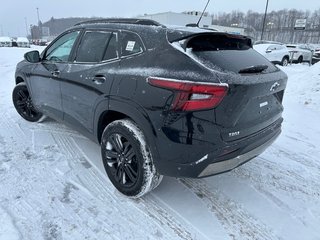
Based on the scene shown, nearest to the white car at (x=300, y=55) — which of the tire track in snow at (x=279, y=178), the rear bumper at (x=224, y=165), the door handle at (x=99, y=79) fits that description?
the tire track in snow at (x=279, y=178)

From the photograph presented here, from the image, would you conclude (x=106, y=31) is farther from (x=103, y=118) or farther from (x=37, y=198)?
(x=37, y=198)

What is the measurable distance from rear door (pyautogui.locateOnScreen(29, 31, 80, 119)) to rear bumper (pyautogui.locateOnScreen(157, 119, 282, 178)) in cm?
204

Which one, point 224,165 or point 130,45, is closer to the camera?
point 224,165

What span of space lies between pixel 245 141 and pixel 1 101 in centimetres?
594

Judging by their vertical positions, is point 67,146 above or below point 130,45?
below

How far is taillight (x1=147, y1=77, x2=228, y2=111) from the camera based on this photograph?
2172 millimetres

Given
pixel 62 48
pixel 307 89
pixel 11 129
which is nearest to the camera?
pixel 62 48

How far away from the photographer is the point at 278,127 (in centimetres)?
307

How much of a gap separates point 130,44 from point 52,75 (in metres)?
1.56

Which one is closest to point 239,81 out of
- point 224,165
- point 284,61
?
point 224,165

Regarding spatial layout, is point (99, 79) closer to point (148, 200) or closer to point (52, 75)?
point (52, 75)

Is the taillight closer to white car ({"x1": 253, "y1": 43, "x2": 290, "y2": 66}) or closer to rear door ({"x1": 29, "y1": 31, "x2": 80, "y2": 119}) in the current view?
rear door ({"x1": 29, "y1": 31, "x2": 80, "y2": 119})

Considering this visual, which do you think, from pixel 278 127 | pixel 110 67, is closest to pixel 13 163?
pixel 110 67

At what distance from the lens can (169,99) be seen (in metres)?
2.28
